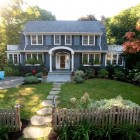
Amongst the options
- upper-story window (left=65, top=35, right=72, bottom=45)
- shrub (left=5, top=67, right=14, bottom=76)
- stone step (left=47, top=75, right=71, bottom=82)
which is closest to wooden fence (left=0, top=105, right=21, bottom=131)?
stone step (left=47, top=75, right=71, bottom=82)

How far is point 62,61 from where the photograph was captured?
28094mm

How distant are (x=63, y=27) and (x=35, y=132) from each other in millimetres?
21488

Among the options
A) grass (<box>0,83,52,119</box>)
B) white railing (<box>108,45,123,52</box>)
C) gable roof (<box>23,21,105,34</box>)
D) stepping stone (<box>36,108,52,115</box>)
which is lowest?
stepping stone (<box>36,108,52,115</box>)

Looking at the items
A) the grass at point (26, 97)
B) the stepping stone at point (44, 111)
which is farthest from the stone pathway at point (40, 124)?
the grass at point (26, 97)

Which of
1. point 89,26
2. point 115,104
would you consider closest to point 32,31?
point 89,26

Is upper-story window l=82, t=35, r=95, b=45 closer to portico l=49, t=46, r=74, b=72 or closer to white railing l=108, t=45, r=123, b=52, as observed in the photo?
portico l=49, t=46, r=74, b=72

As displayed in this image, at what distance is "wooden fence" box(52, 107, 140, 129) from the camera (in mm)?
8672

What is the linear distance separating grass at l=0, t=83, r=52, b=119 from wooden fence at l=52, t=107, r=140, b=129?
3081mm

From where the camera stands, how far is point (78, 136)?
7.84 metres

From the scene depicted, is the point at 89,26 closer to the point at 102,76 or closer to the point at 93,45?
the point at 93,45

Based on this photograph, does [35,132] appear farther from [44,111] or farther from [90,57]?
[90,57]

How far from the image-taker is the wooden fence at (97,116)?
867cm

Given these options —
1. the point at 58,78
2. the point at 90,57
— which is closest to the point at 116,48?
the point at 90,57

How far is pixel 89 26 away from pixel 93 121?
72.7 ft
